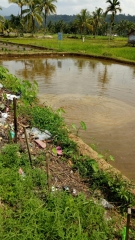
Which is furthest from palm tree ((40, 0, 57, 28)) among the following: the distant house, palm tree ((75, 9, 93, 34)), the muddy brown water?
the muddy brown water

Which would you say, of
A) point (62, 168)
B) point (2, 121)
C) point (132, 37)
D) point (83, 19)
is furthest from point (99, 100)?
point (83, 19)

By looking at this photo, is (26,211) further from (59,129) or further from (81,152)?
(59,129)

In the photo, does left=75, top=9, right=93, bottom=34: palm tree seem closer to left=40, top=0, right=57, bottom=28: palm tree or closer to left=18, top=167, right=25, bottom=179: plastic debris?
left=40, top=0, right=57, bottom=28: palm tree

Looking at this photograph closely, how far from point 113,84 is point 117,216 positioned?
8487 mm

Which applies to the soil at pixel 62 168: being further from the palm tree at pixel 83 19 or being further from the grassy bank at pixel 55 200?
the palm tree at pixel 83 19

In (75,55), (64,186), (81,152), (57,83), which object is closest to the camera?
(64,186)

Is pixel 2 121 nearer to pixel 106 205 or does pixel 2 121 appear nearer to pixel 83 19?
pixel 106 205

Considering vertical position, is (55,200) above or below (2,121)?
below

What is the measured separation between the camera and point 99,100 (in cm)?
822

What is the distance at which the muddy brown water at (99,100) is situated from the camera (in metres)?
5.10

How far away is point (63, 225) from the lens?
7.89 feet

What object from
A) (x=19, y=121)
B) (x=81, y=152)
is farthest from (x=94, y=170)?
(x=19, y=121)

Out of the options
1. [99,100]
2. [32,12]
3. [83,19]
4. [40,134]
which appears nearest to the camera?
[40,134]

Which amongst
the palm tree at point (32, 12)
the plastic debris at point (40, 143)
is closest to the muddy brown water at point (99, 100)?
the plastic debris at point (40, 143)
